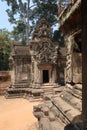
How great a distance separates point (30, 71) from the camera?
19391 millimetres

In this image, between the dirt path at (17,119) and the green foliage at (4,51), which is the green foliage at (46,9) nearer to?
the green foliage at (4,51)

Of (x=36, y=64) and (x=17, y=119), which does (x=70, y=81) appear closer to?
(x=17, y=119)

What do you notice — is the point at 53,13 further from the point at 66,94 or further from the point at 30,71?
the point at 66,94

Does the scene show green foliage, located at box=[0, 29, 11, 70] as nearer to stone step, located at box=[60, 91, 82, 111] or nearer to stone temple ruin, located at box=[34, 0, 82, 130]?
stone temple ruin, located at box=[34, 0, 82, 130]

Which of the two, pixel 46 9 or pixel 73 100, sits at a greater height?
pixel 46 9

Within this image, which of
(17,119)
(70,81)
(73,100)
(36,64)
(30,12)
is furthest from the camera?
(30,12)

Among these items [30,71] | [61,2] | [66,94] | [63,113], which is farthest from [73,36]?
[30,71]

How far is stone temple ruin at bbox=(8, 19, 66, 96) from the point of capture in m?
18.2

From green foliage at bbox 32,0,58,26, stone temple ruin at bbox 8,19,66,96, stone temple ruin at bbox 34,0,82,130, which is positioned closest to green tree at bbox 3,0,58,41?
green foliage at bbox 32,0,58,26

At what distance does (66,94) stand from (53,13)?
24.3m

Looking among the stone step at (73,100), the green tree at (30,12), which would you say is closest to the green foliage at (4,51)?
the green tree at (30,12)

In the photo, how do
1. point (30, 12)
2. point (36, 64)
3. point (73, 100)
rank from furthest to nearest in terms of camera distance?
1. point (30, 12)
2. point (36, 64)
3. point (73, 100)

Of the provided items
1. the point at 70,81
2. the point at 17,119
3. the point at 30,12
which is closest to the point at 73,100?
the point at 70,81

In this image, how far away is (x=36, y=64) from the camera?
18359mm
